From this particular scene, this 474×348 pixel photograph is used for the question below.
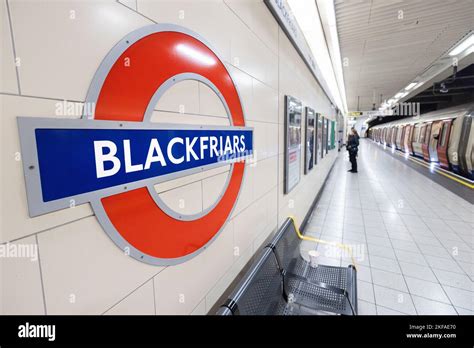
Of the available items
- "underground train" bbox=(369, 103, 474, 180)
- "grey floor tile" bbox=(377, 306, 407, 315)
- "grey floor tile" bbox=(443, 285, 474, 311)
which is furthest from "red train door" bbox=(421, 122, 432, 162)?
"grey floor tile" bbox=(377, 306, 407, 315)

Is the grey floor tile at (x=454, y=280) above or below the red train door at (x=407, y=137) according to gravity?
below

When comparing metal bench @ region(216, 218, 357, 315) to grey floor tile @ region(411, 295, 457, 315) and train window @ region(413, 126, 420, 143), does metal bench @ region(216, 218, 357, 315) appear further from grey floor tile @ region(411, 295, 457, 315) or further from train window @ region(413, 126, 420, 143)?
train window @ region(413, 126, 420, 143)

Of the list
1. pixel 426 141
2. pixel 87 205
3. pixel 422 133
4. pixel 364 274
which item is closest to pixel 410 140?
pixel 422 133

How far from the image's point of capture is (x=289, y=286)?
6.04ft

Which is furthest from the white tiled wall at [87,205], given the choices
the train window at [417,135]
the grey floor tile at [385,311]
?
the train window at [417,135]

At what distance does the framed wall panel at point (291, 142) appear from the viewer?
248 cm

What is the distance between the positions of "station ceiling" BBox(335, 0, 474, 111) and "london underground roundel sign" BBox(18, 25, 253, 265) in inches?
167

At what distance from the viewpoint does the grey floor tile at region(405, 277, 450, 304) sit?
7.14ft

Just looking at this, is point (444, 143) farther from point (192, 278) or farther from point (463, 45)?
point (192, 278)

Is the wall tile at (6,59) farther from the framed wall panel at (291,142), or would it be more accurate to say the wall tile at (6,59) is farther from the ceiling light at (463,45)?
the ceiling light at (463,45)

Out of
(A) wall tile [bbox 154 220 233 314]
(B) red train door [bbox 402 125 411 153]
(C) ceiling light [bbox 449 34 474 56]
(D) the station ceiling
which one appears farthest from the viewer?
(B) red train door [bbox 402 125 411 153]
